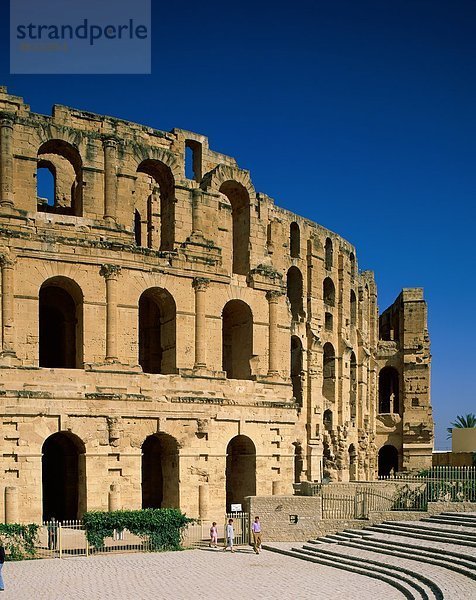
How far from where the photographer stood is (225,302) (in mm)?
32062

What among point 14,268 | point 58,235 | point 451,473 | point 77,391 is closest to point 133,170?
point 58,235

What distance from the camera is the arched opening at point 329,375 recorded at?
143ft

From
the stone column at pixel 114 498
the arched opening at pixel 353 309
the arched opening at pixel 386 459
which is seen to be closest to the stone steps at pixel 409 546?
the stone column at pixel 114 498

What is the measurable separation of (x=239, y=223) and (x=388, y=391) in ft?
81.5

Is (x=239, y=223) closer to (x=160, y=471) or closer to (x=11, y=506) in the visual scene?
(x=160, y=471)

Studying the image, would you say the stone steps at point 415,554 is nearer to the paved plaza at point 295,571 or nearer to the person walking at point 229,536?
the paved plaza at point 295,571

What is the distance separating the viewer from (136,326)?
2938 centimetres

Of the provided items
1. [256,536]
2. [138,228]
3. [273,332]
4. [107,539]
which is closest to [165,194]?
[138,228]

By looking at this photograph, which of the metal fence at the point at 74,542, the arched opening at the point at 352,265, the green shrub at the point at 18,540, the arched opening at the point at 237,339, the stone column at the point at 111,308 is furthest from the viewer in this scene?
the arched opening at the point at 352,265

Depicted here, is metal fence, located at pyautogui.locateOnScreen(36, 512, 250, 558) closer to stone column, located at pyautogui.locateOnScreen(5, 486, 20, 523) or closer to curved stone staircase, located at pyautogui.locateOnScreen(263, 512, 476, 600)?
stone column, located at pyautogui.locateOnScreen(5, 486, 20, 523)

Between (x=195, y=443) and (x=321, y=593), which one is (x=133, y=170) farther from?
(x=321, y=593)

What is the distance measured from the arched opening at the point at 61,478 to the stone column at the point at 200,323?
5.65 meters

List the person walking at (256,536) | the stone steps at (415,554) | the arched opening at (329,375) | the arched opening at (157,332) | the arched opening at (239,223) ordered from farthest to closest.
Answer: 1. the arched opening at (329,375)
2. the arched opening at (239,223)
3. the arched opening at (157,332)
4. the person walking at (256,536)
5. the stone steps at (415,554)

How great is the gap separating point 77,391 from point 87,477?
2.95m
